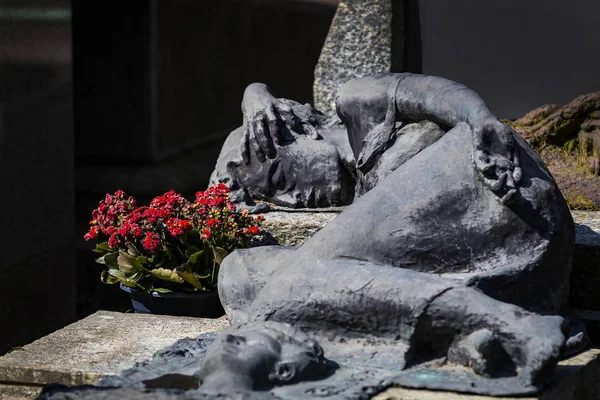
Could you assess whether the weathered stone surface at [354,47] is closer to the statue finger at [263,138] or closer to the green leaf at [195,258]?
the statue finger at [263,138]

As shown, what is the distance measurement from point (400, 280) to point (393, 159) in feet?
3.50

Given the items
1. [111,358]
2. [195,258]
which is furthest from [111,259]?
[111,358]

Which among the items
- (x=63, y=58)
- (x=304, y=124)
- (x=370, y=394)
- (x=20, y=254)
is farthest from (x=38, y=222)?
(x=370, y=394)

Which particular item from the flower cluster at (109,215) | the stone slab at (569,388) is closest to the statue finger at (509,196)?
the stone slab at (569,388)

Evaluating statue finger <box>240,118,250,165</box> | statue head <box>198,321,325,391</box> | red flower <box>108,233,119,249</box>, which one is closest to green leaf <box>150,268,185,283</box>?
red flower <box>108,233,119,249</box>

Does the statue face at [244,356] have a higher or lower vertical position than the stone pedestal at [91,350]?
higher

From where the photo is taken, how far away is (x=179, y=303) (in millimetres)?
4754

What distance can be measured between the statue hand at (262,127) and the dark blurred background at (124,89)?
6.02 ft

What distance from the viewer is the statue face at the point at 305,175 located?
5.04 metres

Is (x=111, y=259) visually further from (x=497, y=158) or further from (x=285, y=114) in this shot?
(x=497, y=158)

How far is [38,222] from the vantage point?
6555mm

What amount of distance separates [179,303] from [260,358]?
1664 millimetres

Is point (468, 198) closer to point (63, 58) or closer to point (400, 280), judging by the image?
point (400, 280)

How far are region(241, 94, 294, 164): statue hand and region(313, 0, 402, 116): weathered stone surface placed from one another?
195 cm
